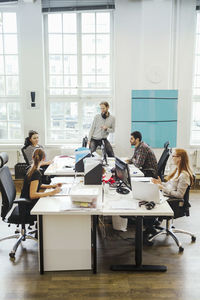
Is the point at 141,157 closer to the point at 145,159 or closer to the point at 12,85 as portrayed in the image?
the point at 145,159

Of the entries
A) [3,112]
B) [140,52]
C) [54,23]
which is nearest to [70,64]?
[54,23]

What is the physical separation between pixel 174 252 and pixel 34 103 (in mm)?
4421

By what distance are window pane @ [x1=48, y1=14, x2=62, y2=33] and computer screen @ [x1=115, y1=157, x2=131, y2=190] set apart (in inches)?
160

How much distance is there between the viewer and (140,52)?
6406mm

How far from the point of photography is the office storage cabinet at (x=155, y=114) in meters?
6.23

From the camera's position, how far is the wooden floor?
2797 mm

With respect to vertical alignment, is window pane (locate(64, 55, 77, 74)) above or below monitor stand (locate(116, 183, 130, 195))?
above

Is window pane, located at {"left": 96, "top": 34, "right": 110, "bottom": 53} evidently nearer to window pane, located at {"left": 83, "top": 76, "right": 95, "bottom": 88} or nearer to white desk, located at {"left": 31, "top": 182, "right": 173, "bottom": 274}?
window pane, located at {"left": 83, "top": 76, "right": 95, "bottom": 88}

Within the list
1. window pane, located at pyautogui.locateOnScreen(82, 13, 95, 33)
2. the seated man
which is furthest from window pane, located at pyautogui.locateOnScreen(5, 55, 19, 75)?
the seated man

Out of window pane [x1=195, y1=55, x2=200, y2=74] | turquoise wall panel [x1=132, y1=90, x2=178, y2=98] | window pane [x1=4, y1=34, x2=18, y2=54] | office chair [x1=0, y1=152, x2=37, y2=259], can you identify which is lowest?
office chair [x1=0, y1=152, x2=37, y2=259]

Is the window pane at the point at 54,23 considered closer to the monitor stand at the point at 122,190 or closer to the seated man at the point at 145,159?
the seated man at the point at 145,159

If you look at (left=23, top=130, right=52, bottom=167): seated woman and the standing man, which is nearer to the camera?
(left=23, top=130, right=52, bottom=167): seated woman

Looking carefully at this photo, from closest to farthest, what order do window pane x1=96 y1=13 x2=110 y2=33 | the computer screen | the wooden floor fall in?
the wooden floor
the computer screen
window pane x1=96 y1=13 x2=110 y2=33


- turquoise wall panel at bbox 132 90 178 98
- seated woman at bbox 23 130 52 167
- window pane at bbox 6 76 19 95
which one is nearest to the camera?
seated woman at bbox 23 130 52 167
